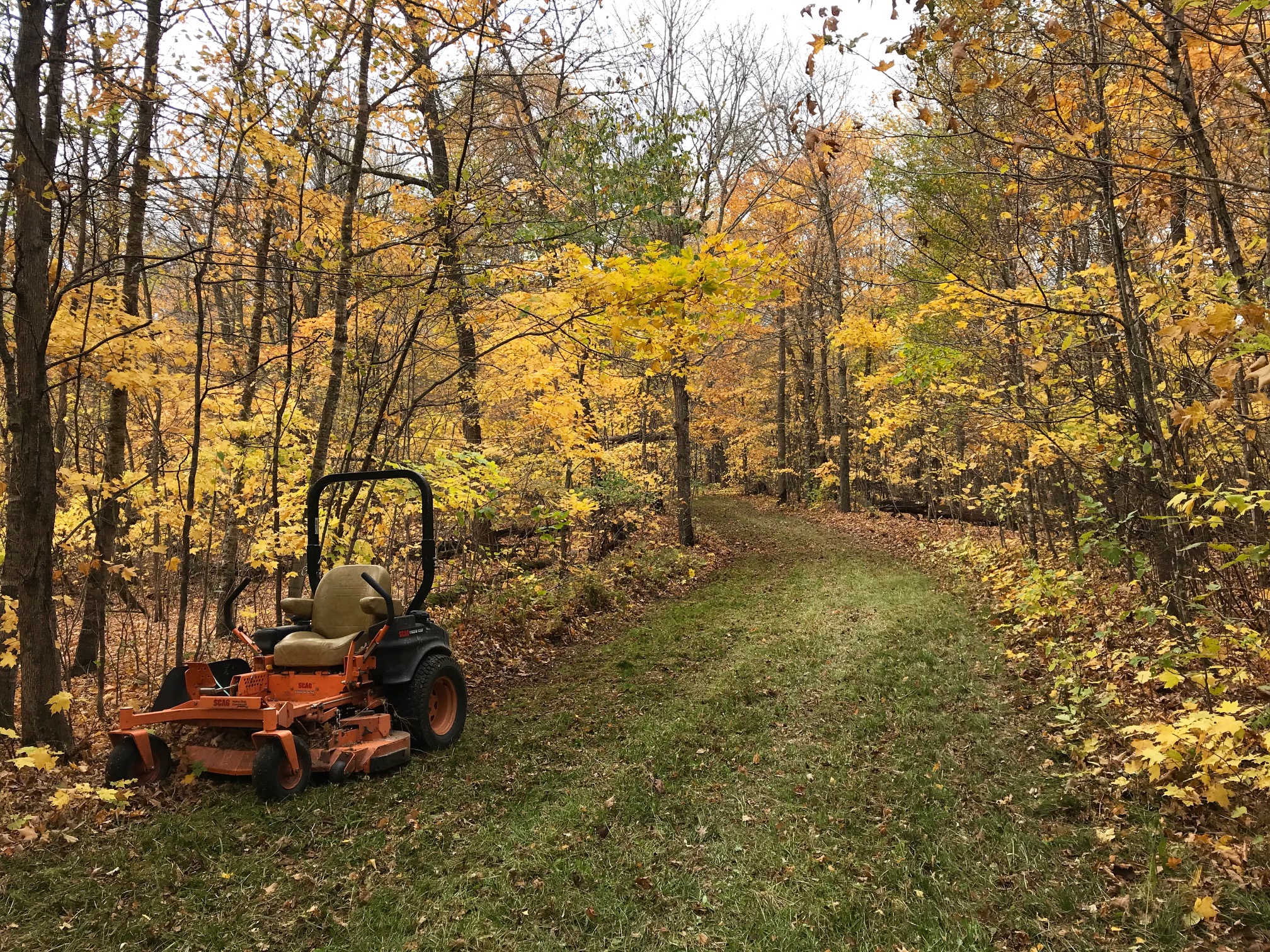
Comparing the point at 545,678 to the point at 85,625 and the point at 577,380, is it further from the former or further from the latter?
the point at 577,380

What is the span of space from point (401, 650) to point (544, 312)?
329 centimetres

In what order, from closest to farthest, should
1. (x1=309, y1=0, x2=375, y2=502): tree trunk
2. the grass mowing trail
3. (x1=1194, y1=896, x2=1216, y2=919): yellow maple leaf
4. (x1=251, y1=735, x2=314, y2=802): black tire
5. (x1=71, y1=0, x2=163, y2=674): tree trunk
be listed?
1. (x1=1194, y1=896, x2=1216, y2=919): yellow maple leaf
2. the grass mowing trail
3. (x1=251, y1=735, x2=314, y2=802): black tire
4. (x1=71, y1=0, x2=163, y2=674): tree trunk
5. (x1=309, y1=0, x2=375, y2=502): tree trunk

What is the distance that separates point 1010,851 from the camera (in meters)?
3.59

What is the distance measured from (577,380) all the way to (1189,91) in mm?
8571

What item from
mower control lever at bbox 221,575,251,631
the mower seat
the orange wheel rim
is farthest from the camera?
the orange wheel rim

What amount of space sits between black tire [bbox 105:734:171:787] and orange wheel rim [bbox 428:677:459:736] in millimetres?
1787

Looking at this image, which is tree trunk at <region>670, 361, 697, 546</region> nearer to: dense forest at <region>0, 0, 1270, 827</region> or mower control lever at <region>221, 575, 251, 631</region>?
dense forest at <region>0, 0, 1270, 827</region>

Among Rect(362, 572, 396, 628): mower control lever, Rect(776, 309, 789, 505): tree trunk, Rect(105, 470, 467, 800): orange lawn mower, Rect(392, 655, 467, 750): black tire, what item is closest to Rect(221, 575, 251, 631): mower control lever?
Rect(105, 470, 467, 800): orange lawn mower

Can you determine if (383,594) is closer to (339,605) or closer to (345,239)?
(339,605)

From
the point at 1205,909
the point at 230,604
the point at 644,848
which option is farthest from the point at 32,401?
the point at 1205,909

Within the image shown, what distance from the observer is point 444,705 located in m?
5.51

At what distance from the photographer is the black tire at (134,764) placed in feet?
13.9

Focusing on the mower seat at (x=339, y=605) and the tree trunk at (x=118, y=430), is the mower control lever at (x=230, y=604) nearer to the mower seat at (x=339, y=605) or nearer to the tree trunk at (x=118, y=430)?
the mower seat at (x=339, y=605)

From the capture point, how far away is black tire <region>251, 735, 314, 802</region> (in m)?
4.04
